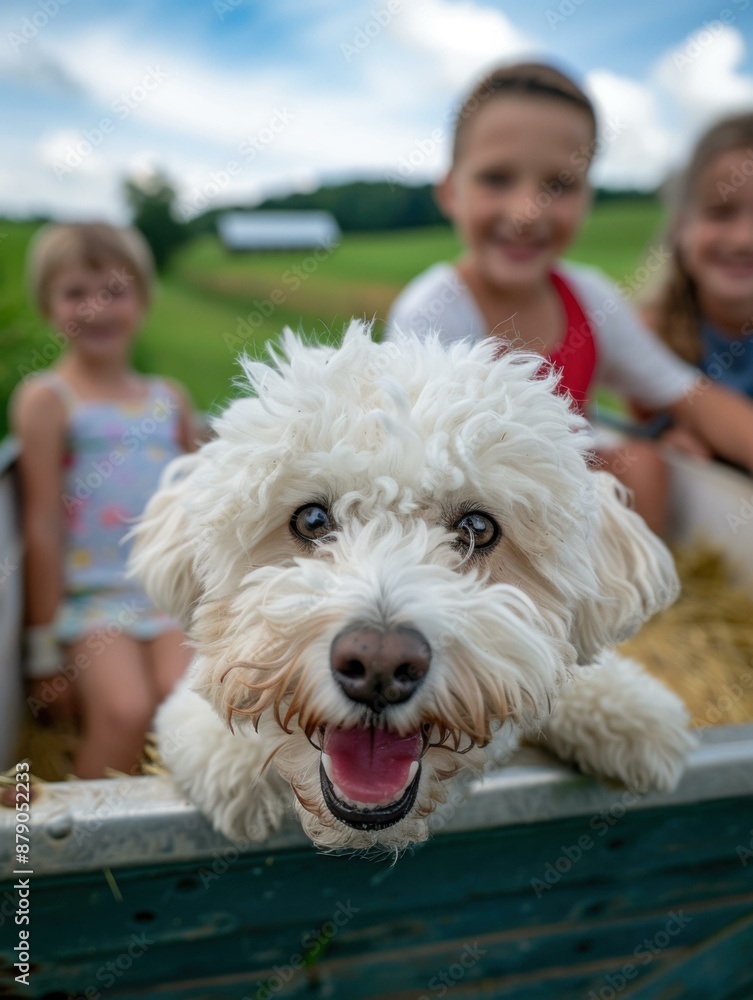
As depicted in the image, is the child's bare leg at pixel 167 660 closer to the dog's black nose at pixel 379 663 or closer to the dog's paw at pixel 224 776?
the dog's paw at pixel 224 776

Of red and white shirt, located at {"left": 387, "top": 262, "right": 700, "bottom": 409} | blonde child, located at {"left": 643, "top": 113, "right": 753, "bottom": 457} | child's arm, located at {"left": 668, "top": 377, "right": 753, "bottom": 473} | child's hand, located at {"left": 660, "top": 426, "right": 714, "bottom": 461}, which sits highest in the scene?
blonde child, located at {"left": 643, "top": 113, "right": 753, "bottom": 457}

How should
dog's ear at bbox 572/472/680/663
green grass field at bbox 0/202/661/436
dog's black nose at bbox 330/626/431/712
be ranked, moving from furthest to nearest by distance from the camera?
1. green grass field at bbox 0/202/661/436
2. dog's ear at bbox 572/472/680/663
3. dog's black nose at bbox 330/626/431/712

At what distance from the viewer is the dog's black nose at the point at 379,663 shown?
0.93 metres

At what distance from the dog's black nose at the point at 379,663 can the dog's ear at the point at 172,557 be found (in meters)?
0.42

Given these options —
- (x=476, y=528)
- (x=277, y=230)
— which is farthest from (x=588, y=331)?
(x=277, y=230)

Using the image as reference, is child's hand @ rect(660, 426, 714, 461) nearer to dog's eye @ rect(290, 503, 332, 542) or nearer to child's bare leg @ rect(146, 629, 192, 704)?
child's bare leg @ rect(146, 629, 192, 704)

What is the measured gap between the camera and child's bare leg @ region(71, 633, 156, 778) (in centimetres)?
212

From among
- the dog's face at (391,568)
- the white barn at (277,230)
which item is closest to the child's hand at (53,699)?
the dog's face at (391,568)

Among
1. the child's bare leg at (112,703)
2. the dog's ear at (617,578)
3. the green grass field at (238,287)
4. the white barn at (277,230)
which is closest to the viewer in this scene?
the dog's ear at (617,578)

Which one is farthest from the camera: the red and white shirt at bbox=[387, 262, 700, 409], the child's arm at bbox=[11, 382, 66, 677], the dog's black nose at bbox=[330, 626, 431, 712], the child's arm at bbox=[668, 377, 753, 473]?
the child's arm at bbox=[668, 377, 753, 473]

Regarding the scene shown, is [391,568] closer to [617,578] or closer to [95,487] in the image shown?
[617,578]

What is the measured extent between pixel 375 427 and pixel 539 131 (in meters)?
1.74

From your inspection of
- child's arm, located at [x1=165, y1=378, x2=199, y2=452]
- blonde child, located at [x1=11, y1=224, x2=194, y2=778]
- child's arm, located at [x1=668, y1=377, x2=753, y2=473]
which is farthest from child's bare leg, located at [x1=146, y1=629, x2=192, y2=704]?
child's arm, located at [x1=668, y1=377, x2=753, y2=473]

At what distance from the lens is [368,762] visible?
3.35 ft
